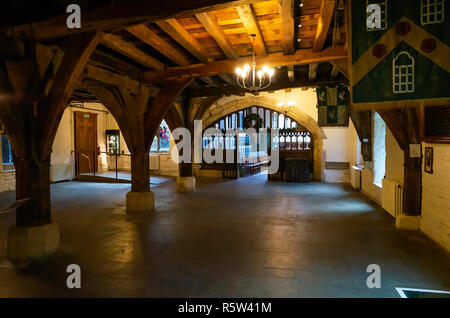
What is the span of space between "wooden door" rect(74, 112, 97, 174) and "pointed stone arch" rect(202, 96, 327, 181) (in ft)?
14.4

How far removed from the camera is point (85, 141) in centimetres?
1149

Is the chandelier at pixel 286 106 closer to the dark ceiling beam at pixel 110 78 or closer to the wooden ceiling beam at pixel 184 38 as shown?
the wooden ceiling beam at pixel 184 38

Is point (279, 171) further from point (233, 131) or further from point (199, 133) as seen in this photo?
point (199, 133)

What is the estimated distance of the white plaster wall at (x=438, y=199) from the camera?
3.77 metres

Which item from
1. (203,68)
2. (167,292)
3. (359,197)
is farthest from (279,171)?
(167,292)

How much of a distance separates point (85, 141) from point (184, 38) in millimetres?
8804

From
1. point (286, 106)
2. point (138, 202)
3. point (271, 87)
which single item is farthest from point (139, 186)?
point (286, 106)

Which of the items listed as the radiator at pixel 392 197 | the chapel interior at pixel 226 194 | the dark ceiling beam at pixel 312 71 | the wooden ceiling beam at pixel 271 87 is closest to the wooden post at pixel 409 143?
the chapel interior at pixel 226 194

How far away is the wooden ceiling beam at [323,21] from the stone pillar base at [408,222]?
2.86 m

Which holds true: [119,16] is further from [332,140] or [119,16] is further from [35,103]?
[332,140]

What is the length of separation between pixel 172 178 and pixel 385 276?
8776 millimetres

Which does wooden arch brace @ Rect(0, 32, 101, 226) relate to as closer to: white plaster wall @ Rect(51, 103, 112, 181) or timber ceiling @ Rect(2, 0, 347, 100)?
timber ceiling @ Rect(2, 0, 347, 100)

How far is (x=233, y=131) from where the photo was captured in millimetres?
11211

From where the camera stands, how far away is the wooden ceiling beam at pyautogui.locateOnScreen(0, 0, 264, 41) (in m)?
2.77
